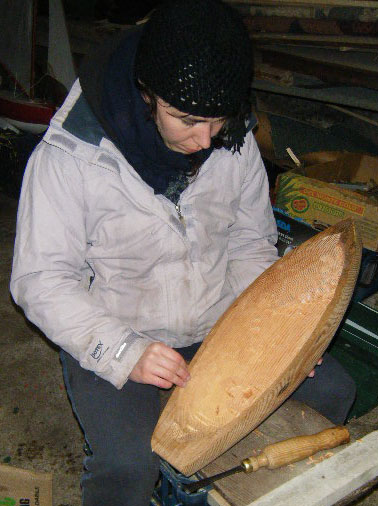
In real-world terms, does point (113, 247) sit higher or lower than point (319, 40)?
lower

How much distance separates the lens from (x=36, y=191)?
1247 mm

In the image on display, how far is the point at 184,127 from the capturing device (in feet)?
3.96

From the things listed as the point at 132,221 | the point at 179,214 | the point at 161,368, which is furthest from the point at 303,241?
the point at 161,368

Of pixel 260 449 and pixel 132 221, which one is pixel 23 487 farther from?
pixel 132 221

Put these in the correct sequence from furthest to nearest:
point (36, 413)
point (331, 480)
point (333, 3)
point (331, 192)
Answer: point (333, 3)
point (331, 192)
point (36, 413)
point (331, 480)

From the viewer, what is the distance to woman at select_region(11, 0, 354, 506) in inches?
42.6

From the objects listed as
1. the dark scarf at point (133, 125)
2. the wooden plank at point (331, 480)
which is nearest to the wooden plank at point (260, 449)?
the wooden plank at point (331, 480)

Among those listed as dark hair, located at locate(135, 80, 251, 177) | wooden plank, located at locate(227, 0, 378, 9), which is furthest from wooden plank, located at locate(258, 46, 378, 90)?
dark hair, located at locate(135, 80, 251, 177)

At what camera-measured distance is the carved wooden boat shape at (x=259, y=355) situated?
1090 millimetres

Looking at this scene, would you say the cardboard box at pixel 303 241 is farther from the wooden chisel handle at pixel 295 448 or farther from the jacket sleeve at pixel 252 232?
the wooden chisel handle at pixel 295 448

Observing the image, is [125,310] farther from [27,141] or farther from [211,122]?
[27,141]

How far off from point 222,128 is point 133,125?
233 millimetres

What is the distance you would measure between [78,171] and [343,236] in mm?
689

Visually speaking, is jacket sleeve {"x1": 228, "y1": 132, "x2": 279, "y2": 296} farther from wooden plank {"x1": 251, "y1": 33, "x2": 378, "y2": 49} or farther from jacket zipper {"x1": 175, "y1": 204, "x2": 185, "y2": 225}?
wooden plank {"x1": 251, "y1": 33, "x2": 378, "y2": 49}
